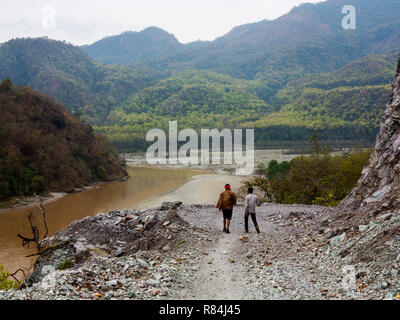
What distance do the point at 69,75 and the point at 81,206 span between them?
462 feet

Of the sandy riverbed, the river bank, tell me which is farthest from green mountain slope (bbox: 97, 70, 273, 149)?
the river bank

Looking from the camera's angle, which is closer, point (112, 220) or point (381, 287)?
point (381, 287)

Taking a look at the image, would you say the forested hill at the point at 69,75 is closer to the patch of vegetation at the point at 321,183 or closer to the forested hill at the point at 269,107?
the forested hill at the point at 269,107

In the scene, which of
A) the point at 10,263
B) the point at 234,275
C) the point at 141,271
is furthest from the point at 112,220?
the point at 10,263

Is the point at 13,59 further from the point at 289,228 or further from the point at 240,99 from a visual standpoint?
the point at 289,228

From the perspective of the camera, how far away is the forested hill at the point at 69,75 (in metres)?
146

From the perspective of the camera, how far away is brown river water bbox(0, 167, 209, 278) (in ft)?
72.3

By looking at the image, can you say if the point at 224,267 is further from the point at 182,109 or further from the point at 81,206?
the point at 182,109

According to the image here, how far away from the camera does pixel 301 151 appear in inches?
3209

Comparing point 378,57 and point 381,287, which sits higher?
point 378,57

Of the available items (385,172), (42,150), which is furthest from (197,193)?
(385,172)

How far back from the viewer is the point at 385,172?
379 inches

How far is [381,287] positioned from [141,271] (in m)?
5.00

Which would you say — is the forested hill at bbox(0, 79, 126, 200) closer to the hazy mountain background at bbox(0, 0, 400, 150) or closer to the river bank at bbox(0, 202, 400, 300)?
the river bank at bbox(0, 202, 400, 300)
